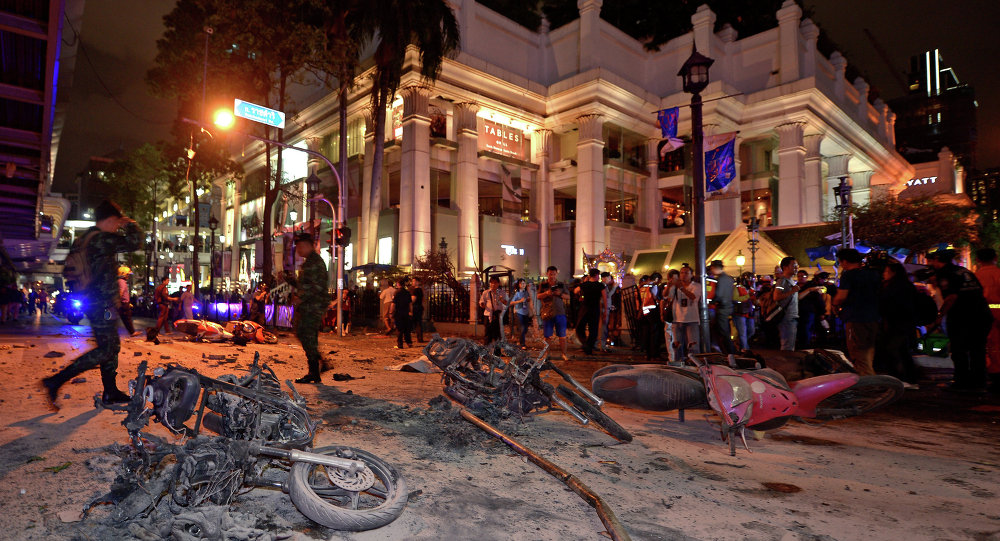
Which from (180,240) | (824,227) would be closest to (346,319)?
(824,227)

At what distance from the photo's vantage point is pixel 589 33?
33.0 meters

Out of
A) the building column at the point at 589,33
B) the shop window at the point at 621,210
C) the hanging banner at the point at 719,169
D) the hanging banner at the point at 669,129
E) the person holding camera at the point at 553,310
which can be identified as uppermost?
the building column at the point at 589,33

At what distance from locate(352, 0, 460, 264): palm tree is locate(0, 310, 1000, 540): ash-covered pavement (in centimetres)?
2174

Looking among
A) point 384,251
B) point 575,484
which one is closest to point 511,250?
point 384,251

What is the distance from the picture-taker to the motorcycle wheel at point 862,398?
16.3 ft

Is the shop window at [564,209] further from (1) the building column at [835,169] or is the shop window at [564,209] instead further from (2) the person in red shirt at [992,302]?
(2) the person in red shirt at [992,302]

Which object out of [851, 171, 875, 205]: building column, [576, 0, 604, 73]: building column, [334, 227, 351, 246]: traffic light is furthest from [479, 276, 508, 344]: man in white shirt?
[851, 171, 875, 205]: building column

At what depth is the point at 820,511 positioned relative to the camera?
10.7ft

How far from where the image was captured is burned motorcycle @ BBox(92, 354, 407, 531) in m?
2.69

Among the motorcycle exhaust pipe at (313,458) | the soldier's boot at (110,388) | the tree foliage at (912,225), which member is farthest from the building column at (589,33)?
the motorcycle exhaust pipe at (313,458)

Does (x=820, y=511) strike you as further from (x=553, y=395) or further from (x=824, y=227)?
(x=824, y=227)

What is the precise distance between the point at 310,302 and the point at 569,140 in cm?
3189

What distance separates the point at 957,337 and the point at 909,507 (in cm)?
577

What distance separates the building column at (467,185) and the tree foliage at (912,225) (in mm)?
19369
